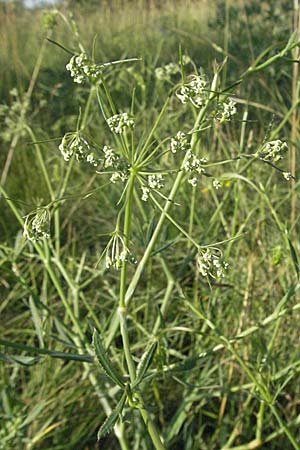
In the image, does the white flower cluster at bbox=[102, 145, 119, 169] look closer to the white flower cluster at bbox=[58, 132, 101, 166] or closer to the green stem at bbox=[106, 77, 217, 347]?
the white flower cluster at bbox=[58, 132, 101, 166]

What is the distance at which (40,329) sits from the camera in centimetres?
132

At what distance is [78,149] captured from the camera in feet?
3.14

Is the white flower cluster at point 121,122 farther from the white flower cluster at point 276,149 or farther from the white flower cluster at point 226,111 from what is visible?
the white flower cluster at point 276,149

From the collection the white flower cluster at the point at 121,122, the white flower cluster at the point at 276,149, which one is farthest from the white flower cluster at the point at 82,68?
the white flower cluster at the point at 276,149

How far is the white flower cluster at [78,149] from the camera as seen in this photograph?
95cm

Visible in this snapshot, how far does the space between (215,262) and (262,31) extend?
3.74 meters

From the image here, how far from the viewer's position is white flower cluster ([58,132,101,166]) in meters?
0.95

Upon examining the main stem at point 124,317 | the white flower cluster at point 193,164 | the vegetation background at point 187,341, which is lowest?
the vegetation background at point 187,341

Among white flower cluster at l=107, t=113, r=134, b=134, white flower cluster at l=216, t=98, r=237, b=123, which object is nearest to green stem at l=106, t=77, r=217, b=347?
white flower cluster at l=216, t=98, r=237, b=123

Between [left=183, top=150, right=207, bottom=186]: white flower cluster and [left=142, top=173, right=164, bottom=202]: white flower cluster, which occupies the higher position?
[left=183, top=150, right=207, bottom=186]: white flower cluster

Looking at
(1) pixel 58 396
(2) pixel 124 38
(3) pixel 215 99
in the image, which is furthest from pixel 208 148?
(2) pixel 124 38

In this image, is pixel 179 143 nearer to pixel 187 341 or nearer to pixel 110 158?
pixel 110 158

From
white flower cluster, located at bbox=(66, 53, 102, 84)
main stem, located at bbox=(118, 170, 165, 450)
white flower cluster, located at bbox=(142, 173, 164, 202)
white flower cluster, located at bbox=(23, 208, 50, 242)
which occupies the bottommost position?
main stem, located at bbox=(118, 170, 165, 450)

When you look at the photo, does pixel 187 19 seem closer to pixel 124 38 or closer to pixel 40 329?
pixel 124 38
